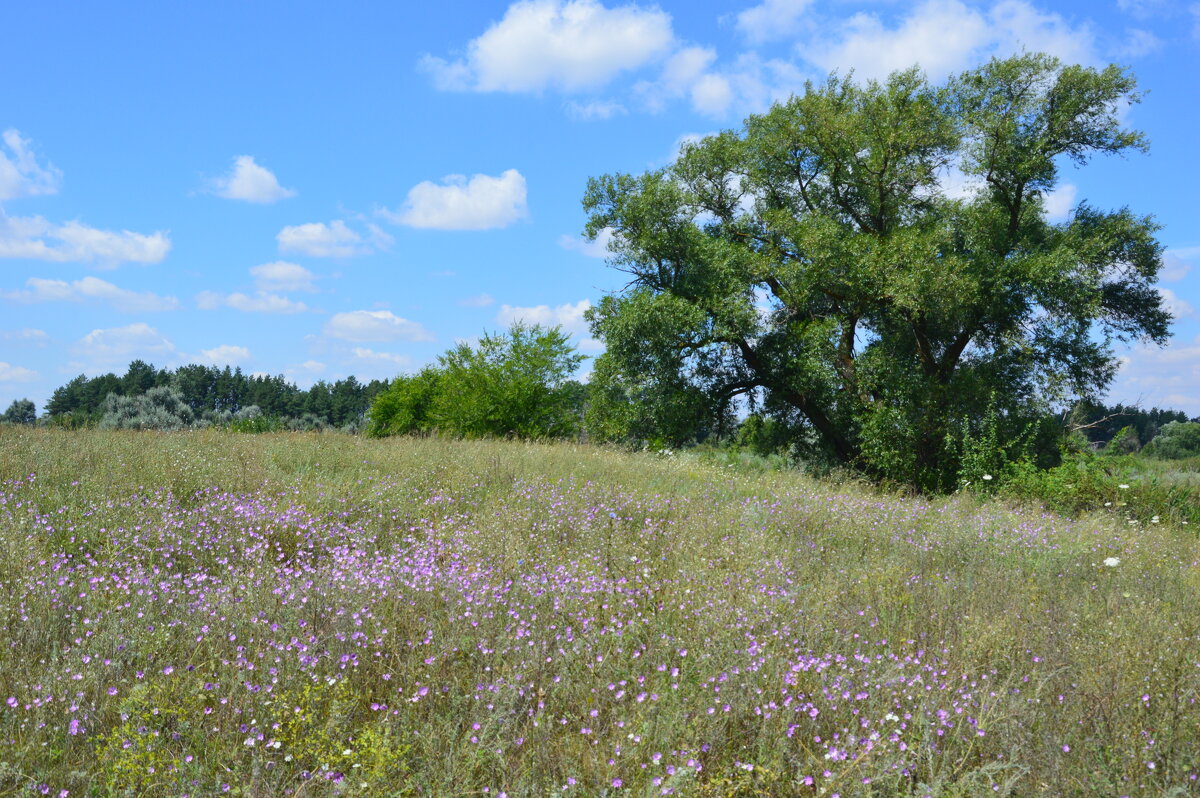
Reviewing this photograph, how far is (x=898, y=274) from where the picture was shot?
16.5 metres

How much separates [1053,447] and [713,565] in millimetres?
14931

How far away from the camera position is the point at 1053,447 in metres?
17.2

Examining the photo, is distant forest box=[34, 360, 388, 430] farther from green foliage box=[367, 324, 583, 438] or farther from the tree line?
the tree line

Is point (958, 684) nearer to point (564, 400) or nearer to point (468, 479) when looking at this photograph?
point (468, 479)

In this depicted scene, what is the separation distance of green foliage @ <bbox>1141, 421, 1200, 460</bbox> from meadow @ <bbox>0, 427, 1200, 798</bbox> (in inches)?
2012

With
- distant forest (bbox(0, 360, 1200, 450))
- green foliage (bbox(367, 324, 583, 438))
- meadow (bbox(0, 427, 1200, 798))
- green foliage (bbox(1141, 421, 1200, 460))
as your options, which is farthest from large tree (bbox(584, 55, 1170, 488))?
green foliage (bbox(1141, 421, 1200, 460))

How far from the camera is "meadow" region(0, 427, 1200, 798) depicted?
333cm

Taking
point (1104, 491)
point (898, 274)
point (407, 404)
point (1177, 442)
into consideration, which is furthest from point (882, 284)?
point (1177, 442)

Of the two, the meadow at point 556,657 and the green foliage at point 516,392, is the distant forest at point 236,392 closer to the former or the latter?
the green foliage at point 516,392

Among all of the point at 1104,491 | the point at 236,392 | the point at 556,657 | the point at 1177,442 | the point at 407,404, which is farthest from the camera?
the point at 236,392

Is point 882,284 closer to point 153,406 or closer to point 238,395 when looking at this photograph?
point 153,406

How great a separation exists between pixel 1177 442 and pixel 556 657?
6226 centimetres

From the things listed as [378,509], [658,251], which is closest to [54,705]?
[378,509]

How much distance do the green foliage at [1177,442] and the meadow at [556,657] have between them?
5110 centimetres
